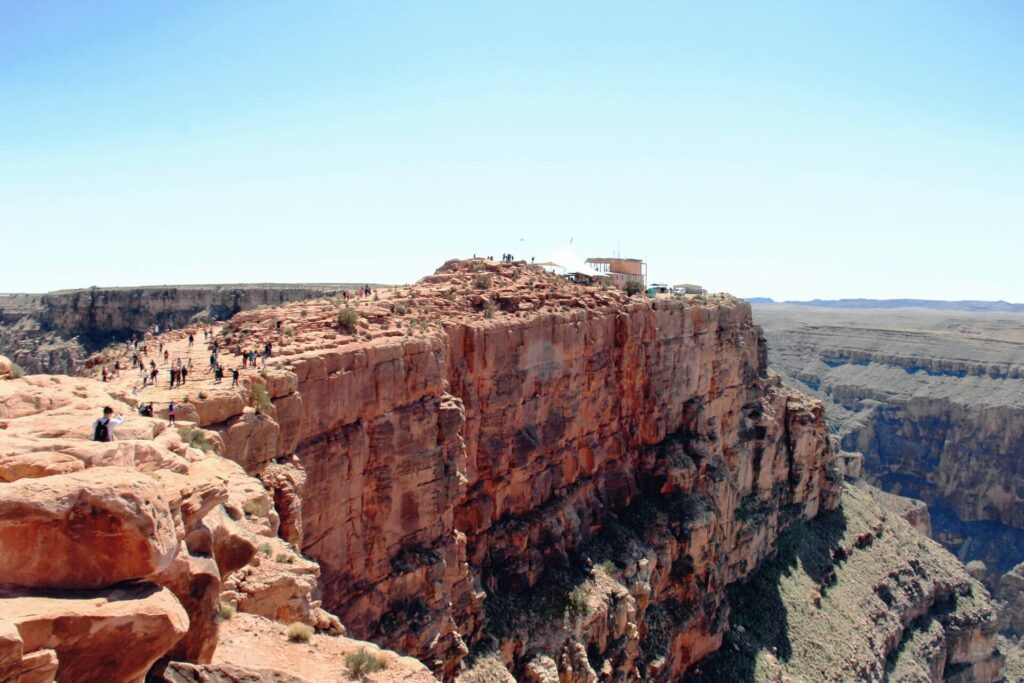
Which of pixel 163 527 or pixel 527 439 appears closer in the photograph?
pixel 163 527

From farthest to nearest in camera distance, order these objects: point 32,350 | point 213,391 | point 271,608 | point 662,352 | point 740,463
A: point 32,350 → point 740,463 → point 662,352 → point 213,391 → point 271,608

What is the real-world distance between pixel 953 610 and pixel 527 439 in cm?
4245

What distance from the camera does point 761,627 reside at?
158 ft

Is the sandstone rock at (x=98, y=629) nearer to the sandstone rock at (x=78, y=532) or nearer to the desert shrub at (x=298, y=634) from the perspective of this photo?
the sandstone rock at (x=78, y=532)

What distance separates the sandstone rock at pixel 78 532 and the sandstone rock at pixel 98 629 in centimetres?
26

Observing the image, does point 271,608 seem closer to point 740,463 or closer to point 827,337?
point 740,463

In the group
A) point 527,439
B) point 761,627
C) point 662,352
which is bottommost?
point 761,627

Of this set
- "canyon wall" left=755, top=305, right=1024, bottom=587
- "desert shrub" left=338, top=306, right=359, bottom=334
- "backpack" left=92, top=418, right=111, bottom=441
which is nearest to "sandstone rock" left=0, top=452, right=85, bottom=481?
"backpack" left=92, top=418, right=111, bottom=441

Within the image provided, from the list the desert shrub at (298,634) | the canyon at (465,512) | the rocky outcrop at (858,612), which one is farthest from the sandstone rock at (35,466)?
the rocky outcrop at (858,612)

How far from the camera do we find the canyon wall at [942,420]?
110750mm

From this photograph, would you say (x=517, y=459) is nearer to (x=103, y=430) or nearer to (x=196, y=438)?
(x=196, y=438)

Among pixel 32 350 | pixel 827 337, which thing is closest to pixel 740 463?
pixel 32 350

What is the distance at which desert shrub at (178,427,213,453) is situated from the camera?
16750mm

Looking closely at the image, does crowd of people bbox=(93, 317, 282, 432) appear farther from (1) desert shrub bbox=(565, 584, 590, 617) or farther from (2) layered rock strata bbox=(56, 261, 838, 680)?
(1) desert shrub bbox=(565, 584, 590, 617)
